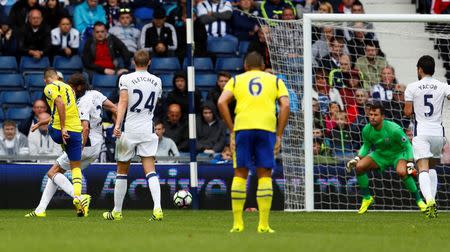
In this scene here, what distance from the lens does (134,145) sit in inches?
667

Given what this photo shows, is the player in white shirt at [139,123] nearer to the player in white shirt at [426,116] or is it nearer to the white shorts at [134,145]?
the white shorts at [134,145]

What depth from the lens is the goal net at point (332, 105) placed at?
2091cm

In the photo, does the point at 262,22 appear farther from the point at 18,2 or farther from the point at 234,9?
the point at 18,2

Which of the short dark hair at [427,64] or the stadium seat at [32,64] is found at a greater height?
the stadium seat at [32,64]

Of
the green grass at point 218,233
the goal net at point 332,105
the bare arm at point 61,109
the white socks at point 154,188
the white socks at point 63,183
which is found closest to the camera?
the green grass at point 218,233

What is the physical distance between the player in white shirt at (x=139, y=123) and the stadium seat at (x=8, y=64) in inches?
337

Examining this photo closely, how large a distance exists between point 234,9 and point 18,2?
430 cm

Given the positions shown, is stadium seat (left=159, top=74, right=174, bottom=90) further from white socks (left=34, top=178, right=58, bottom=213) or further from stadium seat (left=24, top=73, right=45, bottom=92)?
white socks (left=34, top=178, right=58, bottom=213)

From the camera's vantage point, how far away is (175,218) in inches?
703

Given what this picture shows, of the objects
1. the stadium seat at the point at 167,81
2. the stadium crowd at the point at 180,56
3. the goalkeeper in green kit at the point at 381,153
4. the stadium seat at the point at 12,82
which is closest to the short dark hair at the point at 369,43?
the stadium crowd at the point at 180,56

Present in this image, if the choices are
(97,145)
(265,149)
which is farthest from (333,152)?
(265,149)

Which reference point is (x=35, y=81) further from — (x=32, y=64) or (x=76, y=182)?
(x=76, y=182)

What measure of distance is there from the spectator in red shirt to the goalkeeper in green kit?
627 centimetres

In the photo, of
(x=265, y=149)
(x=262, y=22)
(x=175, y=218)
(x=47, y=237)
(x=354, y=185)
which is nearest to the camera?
(x=47, y=237)
